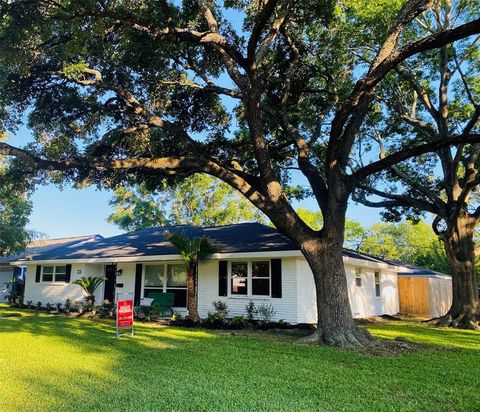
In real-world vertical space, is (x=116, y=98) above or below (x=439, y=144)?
above

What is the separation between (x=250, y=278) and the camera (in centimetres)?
1543

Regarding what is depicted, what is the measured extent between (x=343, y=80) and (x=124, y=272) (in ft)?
40.1

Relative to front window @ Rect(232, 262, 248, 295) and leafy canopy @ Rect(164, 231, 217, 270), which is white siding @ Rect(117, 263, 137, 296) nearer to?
leafy canopy @ Rect(164, 231, 217, 270)

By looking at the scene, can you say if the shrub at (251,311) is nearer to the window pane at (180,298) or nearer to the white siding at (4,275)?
the window pane at (180,298)

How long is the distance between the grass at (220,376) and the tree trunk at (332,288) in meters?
0.88

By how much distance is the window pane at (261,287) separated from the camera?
15062 mm

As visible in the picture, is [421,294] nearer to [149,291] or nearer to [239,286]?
[239,286]

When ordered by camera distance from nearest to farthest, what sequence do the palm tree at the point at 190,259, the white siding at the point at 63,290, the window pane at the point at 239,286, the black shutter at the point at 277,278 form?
the palm tree at the point at 190,259 < the black shutter at the point at 277,278 < the window pane at the point at 239,286 < the white siding at the point at 63,290

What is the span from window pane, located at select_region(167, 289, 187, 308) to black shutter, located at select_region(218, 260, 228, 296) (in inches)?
73.2

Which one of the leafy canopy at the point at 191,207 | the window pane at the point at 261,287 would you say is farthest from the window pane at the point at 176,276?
the leafy canopy at the point at 191,207

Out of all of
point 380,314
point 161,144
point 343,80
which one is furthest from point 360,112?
point 380,314

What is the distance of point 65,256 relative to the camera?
20531 millimetres

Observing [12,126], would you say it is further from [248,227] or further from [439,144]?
[439,144]

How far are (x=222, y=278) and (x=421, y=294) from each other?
43.7ft
